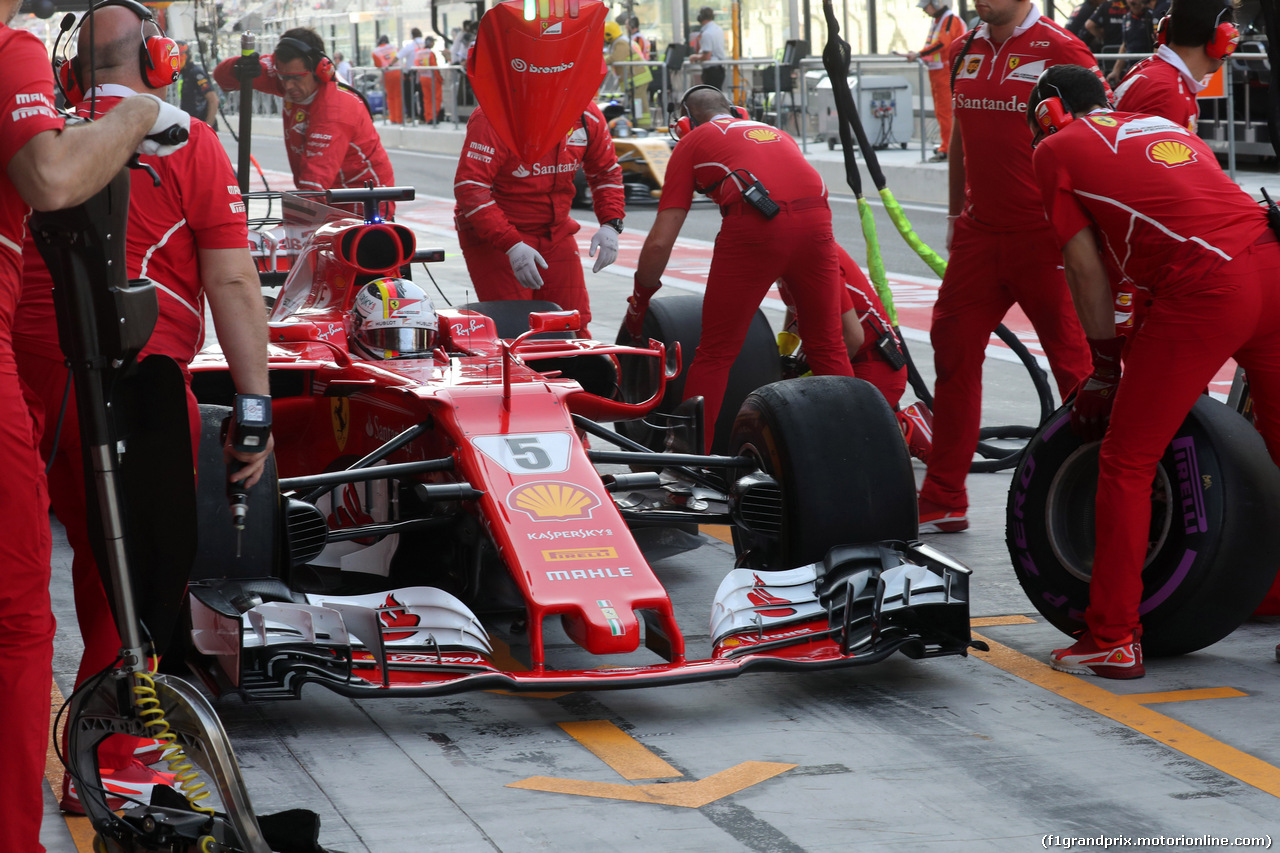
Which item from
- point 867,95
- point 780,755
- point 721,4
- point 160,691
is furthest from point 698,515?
point 721,4

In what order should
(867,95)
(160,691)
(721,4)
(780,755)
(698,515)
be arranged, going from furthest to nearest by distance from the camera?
(721,4) → (867,95) → (698,515) → (780,755) → (160,691)

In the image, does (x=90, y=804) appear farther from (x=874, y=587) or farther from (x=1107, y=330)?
(x=1107, y=330)

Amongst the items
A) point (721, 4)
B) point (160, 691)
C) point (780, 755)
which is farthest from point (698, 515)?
point (721, 4)

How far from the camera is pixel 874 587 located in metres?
4.45

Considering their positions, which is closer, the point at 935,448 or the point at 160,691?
the point at 160,691

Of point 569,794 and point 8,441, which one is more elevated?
point 8,441

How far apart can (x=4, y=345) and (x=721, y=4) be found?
33095 mm

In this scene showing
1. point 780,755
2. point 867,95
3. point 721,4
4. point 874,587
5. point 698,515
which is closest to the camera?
point 780,755

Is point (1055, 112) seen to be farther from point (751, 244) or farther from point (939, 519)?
point (939, 519)

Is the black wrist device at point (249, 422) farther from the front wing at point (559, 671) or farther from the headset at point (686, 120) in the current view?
the headset at point (686, 120)

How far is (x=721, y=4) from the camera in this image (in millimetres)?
34531

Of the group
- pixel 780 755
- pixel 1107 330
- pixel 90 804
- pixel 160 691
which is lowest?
pixel 780 755

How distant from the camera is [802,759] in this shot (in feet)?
12.8

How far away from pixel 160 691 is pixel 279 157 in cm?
2915
